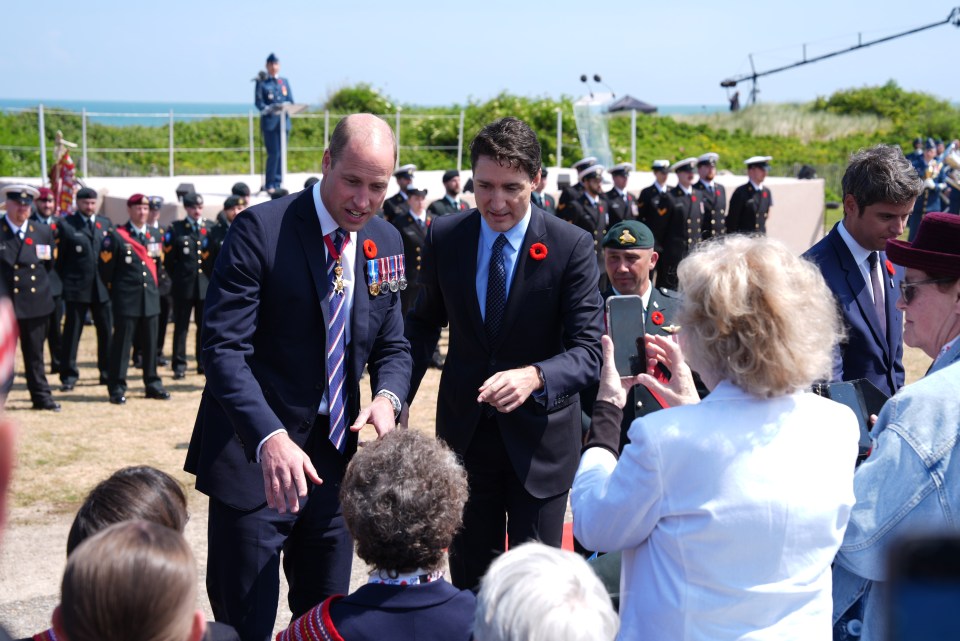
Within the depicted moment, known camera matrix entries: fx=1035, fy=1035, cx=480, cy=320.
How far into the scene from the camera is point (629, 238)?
4.23 metres

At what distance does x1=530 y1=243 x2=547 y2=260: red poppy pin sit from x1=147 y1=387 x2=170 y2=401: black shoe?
7.30 meters

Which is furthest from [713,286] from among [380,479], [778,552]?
[380,479]

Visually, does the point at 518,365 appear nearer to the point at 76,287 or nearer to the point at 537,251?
the point at 537,251

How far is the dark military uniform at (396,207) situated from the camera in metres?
12.7

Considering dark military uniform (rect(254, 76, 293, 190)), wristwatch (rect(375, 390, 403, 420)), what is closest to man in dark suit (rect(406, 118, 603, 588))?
wristwatch (rect(375, 390, 403, 420))

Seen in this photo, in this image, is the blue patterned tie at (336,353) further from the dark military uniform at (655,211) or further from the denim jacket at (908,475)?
the dark military uniform at (655,211)

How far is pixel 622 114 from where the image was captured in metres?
30.0

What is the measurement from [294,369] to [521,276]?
0.85 m

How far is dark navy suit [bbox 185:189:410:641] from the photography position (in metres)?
2.94

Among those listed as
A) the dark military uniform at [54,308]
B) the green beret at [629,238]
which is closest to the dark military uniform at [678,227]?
the dark military uniform at [54,308]

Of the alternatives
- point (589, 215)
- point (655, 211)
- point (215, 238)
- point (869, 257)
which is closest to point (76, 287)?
point (215, 238)

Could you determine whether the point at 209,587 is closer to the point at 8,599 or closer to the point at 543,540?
the point at 543,540

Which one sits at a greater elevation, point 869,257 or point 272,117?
point 272,117

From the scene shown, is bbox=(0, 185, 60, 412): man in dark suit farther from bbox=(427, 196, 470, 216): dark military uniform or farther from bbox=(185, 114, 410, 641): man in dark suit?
bbox=(185, 114, 410, 641): man in dark suit
